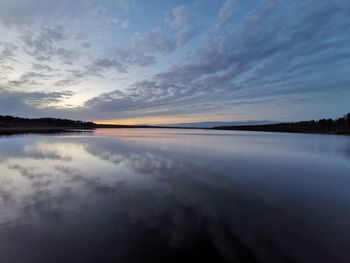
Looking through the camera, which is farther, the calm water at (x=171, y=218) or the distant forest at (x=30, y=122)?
the distant forest at (x=30, y=122)

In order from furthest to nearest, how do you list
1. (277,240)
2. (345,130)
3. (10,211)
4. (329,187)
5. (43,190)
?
(345,130) → (329,187) → (43,190) → (10,211) → (277,240)

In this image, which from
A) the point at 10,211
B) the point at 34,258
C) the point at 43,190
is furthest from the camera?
the point at 43,190

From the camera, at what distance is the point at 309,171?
36.4 feet

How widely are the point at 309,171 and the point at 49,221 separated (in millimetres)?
10989

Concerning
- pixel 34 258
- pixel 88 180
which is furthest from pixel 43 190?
pixel 34 258

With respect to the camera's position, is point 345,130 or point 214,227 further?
point 345,130

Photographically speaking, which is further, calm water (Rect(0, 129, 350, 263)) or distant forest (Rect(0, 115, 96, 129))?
distant forest (Rect(0, 115, 96, 129))

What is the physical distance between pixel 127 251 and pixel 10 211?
3413 millimetres

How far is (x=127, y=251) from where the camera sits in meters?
3.73

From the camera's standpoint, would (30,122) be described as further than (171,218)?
Yes

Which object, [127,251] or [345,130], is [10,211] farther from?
[345,130]

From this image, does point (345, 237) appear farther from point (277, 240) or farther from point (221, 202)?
point (221, 202)

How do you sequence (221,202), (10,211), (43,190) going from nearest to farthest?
(10,211)
(221,202)
(43,190)

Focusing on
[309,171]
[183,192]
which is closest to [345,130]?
[309,171]
